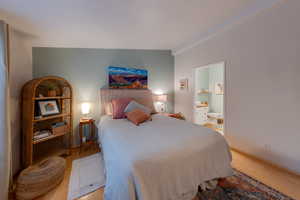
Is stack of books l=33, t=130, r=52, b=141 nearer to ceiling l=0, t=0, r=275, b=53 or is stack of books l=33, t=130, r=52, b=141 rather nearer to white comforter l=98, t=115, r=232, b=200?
white comforter l=98, t=115, r=232, b=200

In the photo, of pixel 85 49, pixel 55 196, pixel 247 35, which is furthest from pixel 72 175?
pixel 247 35

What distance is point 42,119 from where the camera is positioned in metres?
2.19

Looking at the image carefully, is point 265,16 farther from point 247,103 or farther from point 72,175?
point 72,175

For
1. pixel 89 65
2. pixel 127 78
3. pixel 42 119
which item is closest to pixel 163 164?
pixel 42 119

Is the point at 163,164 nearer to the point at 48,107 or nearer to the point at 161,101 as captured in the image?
the point at 48,107

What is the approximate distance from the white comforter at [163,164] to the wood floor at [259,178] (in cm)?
52

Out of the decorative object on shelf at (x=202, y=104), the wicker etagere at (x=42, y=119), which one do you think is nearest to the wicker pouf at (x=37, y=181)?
the wicker etagere at (x=42, y=119)

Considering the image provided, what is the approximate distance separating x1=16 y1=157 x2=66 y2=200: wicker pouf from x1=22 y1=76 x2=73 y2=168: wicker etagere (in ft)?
1.68

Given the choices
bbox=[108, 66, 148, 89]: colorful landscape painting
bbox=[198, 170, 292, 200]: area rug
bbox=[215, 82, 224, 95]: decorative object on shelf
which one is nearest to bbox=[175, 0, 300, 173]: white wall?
bbox=[198, 170, 292, 200]: area rug

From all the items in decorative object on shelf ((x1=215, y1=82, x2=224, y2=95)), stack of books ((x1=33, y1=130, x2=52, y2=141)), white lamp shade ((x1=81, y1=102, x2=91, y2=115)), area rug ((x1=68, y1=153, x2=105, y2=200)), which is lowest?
area rug ((x1=68, y1=153, x2=105, y2=200))

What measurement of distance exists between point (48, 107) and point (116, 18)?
6.82 feet

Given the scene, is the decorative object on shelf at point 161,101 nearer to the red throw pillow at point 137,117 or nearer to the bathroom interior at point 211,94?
the red throw pillow at point 137,117

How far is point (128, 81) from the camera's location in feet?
11.4

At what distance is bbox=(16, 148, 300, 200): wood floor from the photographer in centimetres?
155
